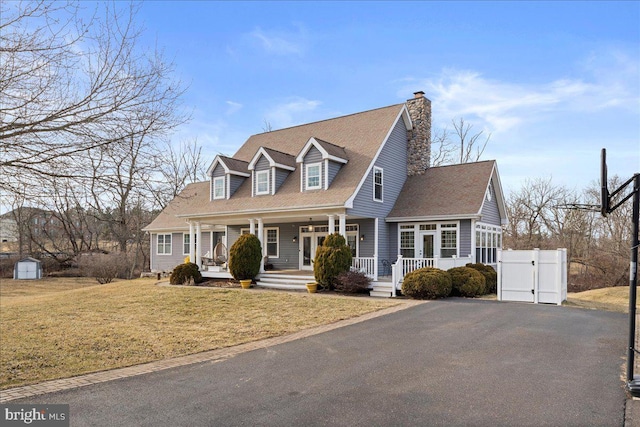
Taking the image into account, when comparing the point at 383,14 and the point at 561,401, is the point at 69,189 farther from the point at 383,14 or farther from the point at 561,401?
the point at 383,14

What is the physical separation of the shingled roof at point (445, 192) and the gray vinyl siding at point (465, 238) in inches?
22.2

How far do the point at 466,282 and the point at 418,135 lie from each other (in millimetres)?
9111

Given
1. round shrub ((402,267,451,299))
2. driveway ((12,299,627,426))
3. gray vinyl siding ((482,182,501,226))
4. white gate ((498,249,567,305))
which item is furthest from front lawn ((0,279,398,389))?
gray vinyl siding ((482,182,501,226))

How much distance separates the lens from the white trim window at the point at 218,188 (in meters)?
23.4

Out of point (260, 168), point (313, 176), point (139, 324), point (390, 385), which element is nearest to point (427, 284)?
point (313, 176)

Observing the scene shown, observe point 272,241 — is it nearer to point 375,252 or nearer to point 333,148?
point 333,148

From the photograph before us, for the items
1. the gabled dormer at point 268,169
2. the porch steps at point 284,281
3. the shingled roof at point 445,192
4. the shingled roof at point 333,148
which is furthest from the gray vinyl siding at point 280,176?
the shingled roof at point 445,192

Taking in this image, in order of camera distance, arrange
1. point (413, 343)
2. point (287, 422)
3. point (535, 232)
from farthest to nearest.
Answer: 1. point (535, 232)
2. point (413, 343)
3. point (287, 422)

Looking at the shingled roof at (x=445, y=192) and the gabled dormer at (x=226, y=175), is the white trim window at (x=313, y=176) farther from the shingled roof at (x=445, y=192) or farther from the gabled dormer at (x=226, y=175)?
the gabled dormer at (x=226, y=175)

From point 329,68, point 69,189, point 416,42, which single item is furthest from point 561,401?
point 329,68

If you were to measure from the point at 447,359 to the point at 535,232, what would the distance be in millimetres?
33935

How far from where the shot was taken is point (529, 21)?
42.2 ft

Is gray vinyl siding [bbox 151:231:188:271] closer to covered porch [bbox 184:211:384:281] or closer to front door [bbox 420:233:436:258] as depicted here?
covered porch [bbox 184:211:384:281]

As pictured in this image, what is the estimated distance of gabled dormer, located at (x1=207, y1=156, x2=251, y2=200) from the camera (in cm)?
2283
